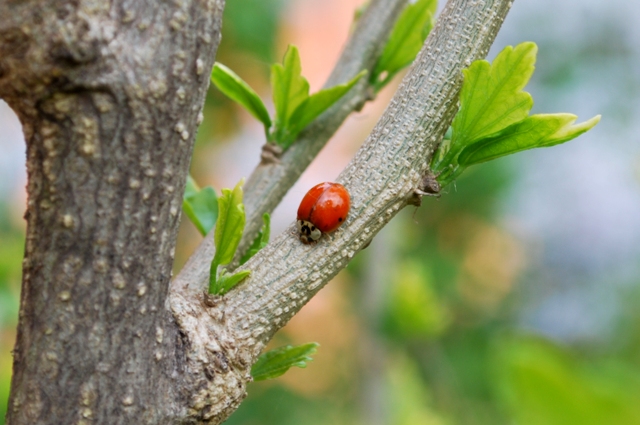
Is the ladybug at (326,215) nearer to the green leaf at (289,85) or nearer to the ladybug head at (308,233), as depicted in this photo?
the ladybug head at (308,233)

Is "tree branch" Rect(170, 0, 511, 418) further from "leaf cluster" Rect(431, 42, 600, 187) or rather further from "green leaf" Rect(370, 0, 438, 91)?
"green leaf" Rect(370, 0, 438, 91)

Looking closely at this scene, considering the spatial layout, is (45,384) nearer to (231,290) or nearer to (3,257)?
(231,290)

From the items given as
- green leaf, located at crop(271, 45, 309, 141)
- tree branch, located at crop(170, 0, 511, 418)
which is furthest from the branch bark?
green leaf, located at crop(271, 45, 309, 141)

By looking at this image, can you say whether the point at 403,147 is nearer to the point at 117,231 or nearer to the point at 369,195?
the point at 369,195

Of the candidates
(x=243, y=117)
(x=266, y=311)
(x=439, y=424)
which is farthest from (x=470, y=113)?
(x=243, y=117)

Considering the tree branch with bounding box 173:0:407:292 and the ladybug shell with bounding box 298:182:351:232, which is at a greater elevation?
the tree branch with bounding box 173:0:407:292

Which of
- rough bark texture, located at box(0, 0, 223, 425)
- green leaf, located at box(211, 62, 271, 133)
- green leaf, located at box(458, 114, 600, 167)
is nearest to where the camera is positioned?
rough bark texture, located at box(0, 0, 223, 425)
